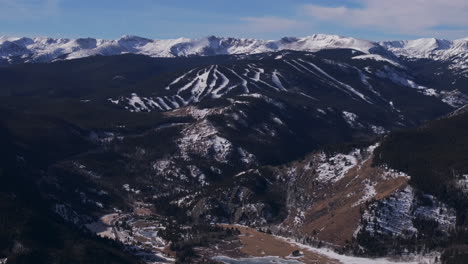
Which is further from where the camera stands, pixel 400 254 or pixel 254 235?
pixel 254 235

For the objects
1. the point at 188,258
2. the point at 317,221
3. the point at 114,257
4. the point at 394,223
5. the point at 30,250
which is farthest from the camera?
the point at 317,221

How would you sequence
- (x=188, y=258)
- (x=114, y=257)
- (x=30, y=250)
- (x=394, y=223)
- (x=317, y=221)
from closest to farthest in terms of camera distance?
(x=30, y=250), (x=114, y=257), (x=188, y=258), (x=394, y=223), (x=317, y=221)

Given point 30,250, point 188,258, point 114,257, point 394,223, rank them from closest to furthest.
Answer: point 30,250
point 114,257
point 188,258
point 394,223

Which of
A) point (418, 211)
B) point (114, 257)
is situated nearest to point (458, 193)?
point (418, 211)

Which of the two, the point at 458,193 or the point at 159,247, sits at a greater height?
the point at 458,193

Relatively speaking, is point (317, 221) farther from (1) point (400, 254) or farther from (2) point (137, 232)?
(2) point (137, 232)

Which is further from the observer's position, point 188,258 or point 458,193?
point 458,193

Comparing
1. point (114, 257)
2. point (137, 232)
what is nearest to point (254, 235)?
point (137, 232)

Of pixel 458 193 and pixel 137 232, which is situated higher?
pixel 458 193

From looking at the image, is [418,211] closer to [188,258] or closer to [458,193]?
[458,193]
